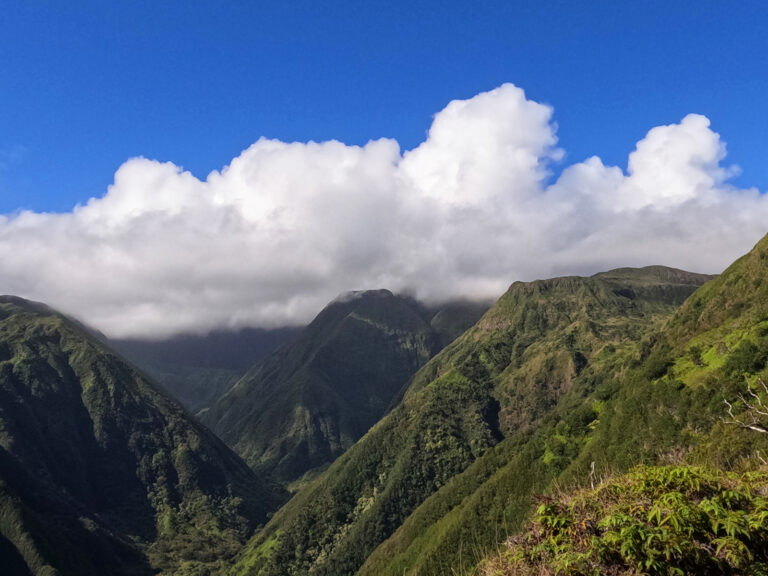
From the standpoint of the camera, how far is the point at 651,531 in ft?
49.9

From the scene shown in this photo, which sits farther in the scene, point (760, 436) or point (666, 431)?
point (666, 431)

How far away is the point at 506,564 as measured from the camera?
17.4 m

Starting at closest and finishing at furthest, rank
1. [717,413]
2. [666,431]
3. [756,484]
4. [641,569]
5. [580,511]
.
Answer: [641,569] → [580,511] → [756,484] → [717,413] → [666,431]

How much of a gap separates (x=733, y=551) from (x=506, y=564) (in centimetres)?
651

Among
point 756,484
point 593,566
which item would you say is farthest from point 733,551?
point 756,484

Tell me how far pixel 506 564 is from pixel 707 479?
7659 millimetres

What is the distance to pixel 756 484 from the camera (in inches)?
760

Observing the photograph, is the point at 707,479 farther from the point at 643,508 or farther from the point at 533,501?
the point at 533,501

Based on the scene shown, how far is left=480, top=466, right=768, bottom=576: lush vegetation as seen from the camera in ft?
49.1

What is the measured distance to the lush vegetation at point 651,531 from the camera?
15.0 metres

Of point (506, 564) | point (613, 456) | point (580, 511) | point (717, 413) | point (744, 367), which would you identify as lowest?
point (613, 456)

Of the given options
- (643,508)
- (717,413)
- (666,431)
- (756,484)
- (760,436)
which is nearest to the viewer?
(643,508)

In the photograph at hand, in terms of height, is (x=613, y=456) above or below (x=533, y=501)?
below

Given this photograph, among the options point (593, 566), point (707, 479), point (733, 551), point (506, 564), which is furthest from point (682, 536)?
point (506, 564)
